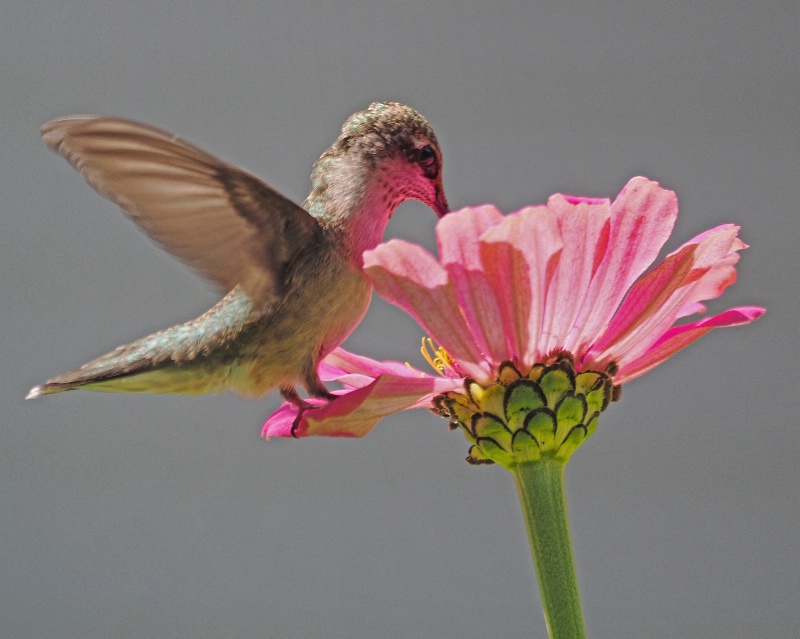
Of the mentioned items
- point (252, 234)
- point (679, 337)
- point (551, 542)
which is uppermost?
point (252, 234)

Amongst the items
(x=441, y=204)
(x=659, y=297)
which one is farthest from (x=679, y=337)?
(x=441, y=204)

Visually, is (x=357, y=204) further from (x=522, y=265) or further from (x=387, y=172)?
(x=522, y=265)

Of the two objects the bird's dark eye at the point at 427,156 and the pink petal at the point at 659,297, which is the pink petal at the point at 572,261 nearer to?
the pink petal at the point at 659,297

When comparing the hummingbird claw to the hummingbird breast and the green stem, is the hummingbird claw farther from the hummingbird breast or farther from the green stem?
the green stem

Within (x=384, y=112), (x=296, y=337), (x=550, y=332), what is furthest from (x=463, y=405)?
(x=384, y=112)

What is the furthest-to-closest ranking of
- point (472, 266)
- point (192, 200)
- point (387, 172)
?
point (387, 172), point (192, 200), point (472, 266)

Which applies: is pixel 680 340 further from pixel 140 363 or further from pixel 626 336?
pixel 140 363

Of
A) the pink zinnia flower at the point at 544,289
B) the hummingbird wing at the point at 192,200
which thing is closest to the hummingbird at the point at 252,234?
the hummingbird wing at the point at 192,200
